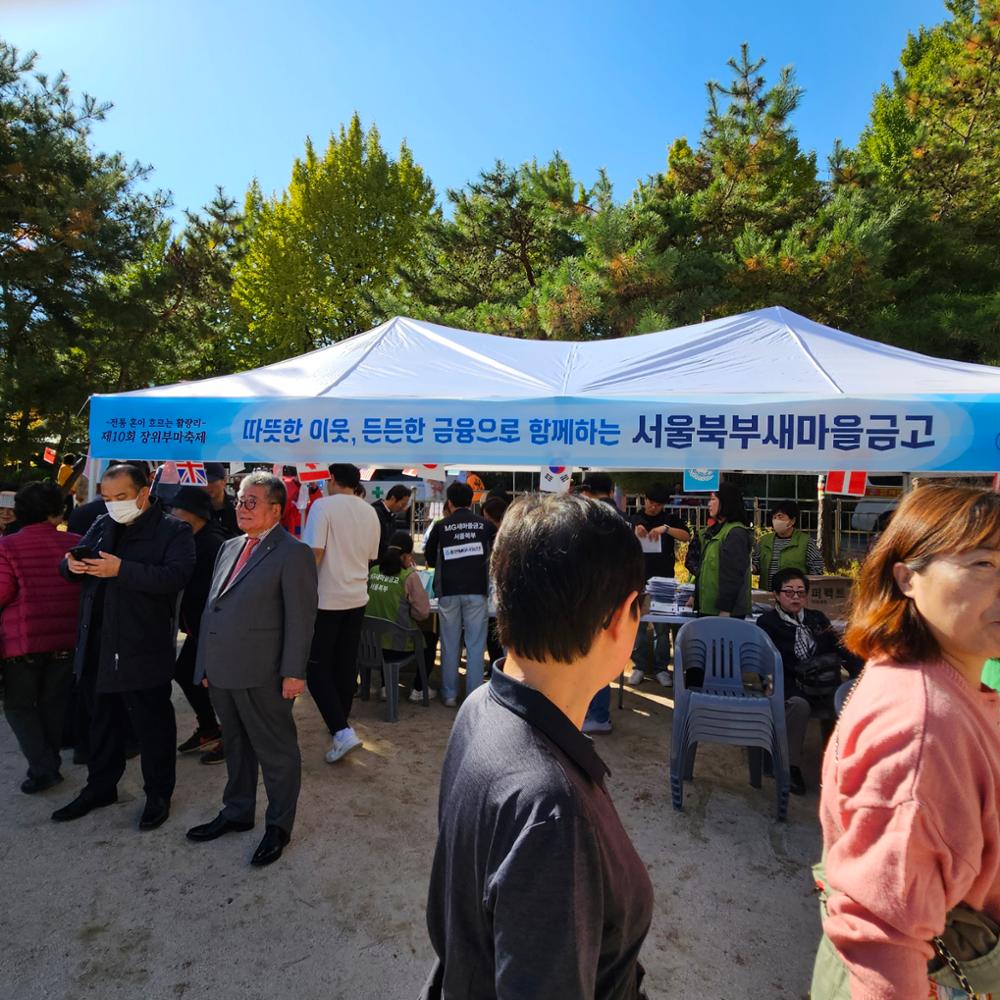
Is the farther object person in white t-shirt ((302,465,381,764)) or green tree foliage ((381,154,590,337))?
green tree foliage ((381,154,590,337))

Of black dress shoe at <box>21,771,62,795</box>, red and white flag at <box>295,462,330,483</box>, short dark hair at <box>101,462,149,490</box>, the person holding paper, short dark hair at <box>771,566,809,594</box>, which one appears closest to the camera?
short dark hair at <box>101,462,149,490</box>

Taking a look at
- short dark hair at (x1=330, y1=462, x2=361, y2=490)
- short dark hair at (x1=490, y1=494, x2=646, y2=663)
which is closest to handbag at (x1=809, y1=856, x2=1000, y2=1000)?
short dark hair at (x1=490, y1=494, x2=646, y2=663)

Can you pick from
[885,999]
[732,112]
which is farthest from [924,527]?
[732,112]

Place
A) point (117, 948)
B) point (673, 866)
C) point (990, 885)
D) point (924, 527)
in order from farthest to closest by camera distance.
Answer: point (673, 866), point (117, 948), point (924, 527), point (990, 885)

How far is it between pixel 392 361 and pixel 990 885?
3.88m

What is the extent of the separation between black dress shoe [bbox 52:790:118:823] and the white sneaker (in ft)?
3.84

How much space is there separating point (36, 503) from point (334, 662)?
1894 mm

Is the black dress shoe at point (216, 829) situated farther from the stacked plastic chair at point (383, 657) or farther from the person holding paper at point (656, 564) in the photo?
the person holding paper at point (656, 564)

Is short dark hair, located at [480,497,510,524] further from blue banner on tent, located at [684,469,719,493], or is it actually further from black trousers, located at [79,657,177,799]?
black trousers, located at [79,657,177,799]

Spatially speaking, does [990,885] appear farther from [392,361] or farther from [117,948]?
[392,361]

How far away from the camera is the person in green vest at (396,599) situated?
498 cm

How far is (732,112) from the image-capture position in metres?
12.0

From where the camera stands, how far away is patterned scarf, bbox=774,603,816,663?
399 centimetres

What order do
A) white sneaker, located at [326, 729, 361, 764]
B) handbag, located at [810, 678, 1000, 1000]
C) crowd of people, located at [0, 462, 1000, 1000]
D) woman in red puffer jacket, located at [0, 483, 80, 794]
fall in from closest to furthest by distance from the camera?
crowd of people, located at [0, 462, 1000, 1000], handbag, located at [810, 678, 1000, 1000], woman in red puffer jacket, located at [0, 483, 80, 794], white sneaker, located at [326, 729, 361, 764]
